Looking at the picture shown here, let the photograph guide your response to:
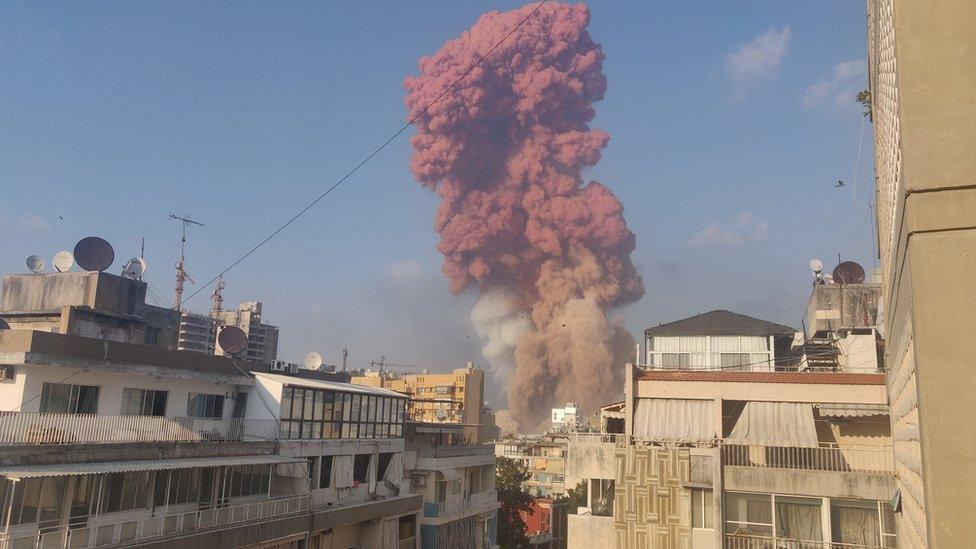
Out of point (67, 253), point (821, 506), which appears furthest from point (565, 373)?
point (821, 506)

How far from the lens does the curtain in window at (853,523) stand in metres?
21.2

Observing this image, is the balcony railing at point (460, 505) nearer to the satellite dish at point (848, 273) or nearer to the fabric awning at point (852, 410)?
the fabric awning at point (852, 410)

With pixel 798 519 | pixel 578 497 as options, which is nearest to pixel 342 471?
pixel 798 519

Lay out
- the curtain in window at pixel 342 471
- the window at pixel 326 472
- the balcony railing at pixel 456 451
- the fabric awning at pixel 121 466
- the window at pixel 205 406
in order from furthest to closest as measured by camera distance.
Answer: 1. the balcony railing at pixel 456 451
2. the curtain in window at pixel 342 471
3. the window at pixel 326 472
4. the window at pixel 205 406
5. the fabric awning at pixel 121 466

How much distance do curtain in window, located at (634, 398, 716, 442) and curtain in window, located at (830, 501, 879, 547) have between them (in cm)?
568

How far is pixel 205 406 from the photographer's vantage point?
30.8 meters

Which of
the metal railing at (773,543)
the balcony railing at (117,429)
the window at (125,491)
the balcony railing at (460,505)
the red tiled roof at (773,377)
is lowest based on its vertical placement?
→ the balcony railing at (460,505)

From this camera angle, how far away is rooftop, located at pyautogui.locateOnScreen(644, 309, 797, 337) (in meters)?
38.4

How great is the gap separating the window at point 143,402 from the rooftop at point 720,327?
2580 centimetres

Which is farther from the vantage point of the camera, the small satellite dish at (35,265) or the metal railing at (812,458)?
the small satellite dish at (35,265)

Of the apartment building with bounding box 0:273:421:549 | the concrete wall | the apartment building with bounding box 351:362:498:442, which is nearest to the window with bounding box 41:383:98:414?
the apartment building with bounding box 0:273:421:549

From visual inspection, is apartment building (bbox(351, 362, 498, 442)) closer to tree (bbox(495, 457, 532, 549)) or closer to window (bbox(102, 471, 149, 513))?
tree (bbox(495, 457, 532, 549))

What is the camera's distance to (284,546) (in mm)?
28406

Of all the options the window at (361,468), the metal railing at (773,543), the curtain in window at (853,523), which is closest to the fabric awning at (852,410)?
the curtain in window at (853,523)
